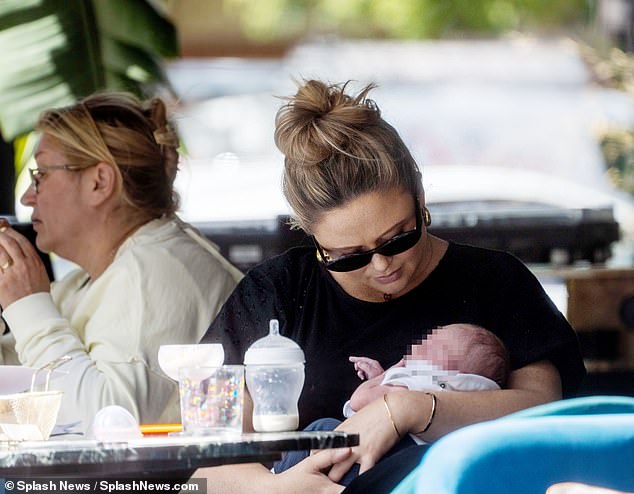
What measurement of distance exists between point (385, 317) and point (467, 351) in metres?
0.27

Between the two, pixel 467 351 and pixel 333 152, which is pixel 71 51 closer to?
pixel 333 152

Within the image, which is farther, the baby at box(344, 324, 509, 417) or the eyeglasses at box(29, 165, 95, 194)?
the eyeglasses at box(29, 165, 95, 194)

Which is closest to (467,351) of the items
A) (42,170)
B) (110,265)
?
(110,265)

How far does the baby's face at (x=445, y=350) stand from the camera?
253cm

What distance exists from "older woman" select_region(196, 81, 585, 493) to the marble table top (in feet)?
1.37

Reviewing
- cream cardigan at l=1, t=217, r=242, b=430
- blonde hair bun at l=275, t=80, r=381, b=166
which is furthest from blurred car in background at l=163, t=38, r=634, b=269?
blonde hair bun at l=275, t=80, r=381, b=166

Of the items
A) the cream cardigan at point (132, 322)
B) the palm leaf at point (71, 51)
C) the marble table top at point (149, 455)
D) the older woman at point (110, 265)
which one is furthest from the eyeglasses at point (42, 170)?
the marble table top at point (149, 455)

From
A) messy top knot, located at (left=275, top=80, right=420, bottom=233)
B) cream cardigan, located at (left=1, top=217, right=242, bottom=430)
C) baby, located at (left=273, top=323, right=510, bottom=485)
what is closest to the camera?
baby, located at (left=273, top=323, right=510, bottom=485)

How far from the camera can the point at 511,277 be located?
2.78 metres

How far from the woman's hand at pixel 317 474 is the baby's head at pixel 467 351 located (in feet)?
1.05

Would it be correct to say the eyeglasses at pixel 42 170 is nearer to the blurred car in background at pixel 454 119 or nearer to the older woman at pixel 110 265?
the older woman at pixel 110 265

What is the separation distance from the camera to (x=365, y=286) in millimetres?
2779

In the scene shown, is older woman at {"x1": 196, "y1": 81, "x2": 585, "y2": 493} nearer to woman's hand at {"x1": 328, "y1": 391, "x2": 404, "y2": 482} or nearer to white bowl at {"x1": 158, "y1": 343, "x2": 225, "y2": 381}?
woman's hand at {"x1": 328, "y1": 391, "x2": 404, "y2": 482}

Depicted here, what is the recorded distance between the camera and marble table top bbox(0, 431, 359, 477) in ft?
6.43
